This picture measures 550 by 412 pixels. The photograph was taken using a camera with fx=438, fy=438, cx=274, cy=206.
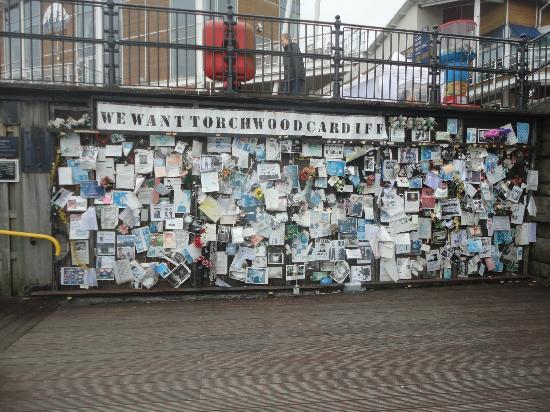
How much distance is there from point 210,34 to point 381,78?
9.40ft

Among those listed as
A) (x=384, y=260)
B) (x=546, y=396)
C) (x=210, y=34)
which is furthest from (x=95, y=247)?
(x=546, y=396)

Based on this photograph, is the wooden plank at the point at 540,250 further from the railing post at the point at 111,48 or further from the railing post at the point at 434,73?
the railing post at the point at 111,48

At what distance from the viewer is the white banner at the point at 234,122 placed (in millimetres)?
6039

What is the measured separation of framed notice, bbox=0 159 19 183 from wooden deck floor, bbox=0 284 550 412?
1952 millimetres

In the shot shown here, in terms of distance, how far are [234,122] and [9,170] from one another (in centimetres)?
315

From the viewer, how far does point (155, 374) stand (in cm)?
391

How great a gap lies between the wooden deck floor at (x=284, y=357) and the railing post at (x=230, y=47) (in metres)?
3.24

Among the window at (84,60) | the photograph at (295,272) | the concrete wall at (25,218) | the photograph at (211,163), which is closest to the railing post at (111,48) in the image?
the window at (84,60)

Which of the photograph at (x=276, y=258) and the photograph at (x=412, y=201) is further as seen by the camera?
the photograph at (x=412, y=201)

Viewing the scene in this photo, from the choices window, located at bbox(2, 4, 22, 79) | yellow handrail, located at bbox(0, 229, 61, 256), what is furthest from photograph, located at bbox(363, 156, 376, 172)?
window, located at bbox(2, 4, 22, 79)

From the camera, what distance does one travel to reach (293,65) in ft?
22.5

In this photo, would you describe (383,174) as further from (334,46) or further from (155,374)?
(155,374)

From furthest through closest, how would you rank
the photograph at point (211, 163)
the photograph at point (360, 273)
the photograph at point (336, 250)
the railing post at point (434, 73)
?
1. the railing post at point (434, 73)
2. the photograph at point (360, 273)
3. the photograph at point (336, 250)
4. the photograph at point (211, 163)

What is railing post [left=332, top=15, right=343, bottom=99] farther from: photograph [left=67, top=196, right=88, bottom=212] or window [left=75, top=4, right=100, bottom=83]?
photograph [left=67, top=196, right=88, bottom=212]
